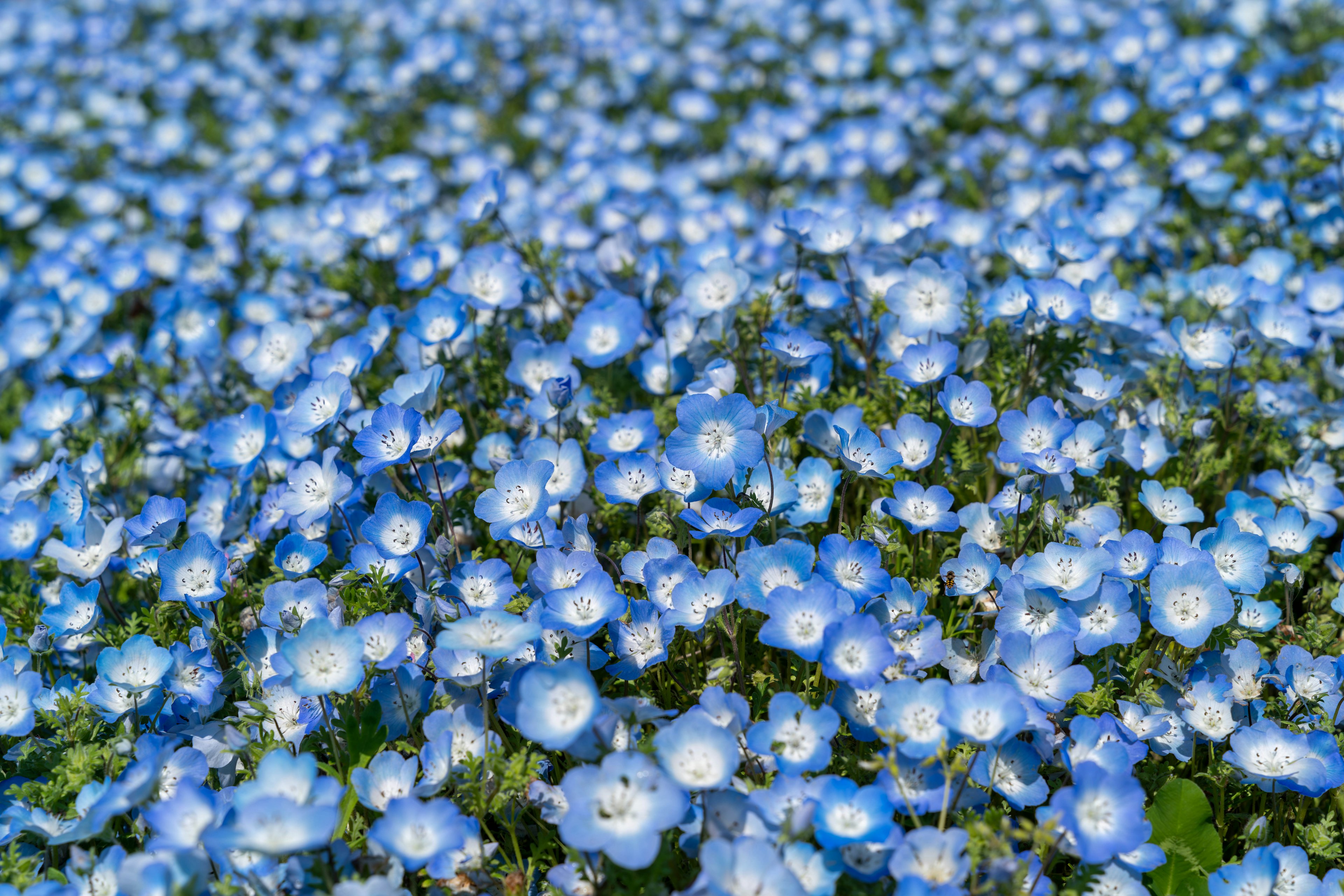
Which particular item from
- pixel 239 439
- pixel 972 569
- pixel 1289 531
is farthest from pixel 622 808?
pixel 1289 531

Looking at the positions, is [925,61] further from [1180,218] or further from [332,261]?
[332,261]

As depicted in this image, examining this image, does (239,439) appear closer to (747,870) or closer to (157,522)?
(157,522)

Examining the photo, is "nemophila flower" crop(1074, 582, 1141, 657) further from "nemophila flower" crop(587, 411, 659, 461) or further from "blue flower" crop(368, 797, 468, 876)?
"blue flower" crop(368, 797, 468, 876)

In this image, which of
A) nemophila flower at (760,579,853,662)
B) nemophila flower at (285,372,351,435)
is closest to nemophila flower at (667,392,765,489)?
nemophila flower at (760,579,853,662)

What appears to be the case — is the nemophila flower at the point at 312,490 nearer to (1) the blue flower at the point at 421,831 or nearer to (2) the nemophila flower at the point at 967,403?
(1) the blue flower at the point at 421,831

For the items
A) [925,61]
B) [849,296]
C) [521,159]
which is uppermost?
[849,296]

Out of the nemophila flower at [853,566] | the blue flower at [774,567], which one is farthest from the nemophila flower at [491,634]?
the nemophila flower at [853,566]

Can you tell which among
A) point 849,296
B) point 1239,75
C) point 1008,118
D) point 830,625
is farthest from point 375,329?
point 1239,75
